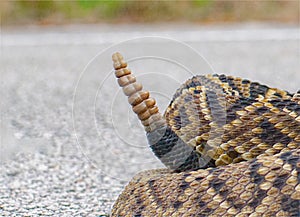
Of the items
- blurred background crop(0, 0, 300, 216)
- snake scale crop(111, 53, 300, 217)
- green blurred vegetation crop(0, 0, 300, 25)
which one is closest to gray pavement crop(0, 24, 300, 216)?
blurred background crop(0, 0, 300, 216)

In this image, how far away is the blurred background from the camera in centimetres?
336

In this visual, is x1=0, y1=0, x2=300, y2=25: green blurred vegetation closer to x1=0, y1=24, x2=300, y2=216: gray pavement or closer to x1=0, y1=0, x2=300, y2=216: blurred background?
x1=0, y1=0, x2=300, y2=216: blurred background

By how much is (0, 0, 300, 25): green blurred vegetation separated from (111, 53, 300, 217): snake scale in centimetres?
685

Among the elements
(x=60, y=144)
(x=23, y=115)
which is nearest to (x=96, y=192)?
(x=60, y=144)

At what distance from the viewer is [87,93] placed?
221 inches

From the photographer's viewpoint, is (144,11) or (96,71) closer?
(96,71)

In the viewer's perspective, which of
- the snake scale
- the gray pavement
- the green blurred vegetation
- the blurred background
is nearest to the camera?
the snake scale

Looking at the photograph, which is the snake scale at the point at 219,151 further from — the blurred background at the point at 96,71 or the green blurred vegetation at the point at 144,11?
the green blurred vegetation at the point at 144,11

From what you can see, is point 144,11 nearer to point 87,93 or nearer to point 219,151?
point 87,93

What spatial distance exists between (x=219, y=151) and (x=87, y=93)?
347 cm

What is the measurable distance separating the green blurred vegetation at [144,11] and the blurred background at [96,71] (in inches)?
0.5

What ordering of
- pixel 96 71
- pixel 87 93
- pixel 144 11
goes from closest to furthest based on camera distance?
pixel 87 93
pixel 96 71
pixel 144 11

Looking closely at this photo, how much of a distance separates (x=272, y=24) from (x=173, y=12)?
4.52 feet

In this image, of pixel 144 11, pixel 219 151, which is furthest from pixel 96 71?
pixel 219 151
